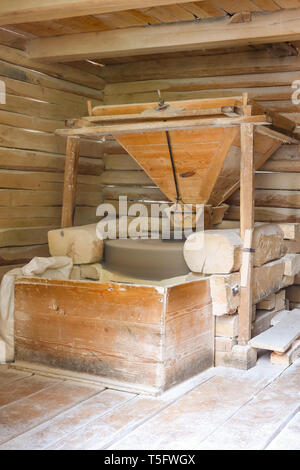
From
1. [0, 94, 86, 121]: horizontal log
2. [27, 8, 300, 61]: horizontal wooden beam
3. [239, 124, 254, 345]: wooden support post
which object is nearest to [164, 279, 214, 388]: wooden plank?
[239, 124, 254, 345]: wooden support post

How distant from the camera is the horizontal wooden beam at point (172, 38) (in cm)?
407

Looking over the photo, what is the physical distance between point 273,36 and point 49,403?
298 cm

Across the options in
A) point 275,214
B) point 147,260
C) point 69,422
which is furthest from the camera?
point 275,214

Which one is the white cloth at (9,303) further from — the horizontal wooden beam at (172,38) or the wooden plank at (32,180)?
the horizontal wooden beam at (172,38)

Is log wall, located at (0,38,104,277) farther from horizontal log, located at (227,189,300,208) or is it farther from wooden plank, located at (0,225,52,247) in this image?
horizontal log, located at (227,189,300,208)

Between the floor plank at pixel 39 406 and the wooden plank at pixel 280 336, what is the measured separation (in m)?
1.24

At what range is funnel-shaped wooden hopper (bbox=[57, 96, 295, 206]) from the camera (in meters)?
3.88

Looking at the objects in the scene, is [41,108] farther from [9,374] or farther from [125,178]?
[9,374]

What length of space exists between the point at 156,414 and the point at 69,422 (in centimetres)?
47

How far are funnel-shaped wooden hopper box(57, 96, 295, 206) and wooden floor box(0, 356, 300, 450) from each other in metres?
1.50

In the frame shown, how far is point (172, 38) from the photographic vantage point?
14.4 ft

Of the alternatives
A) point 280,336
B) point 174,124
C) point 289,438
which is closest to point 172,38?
point 174,124

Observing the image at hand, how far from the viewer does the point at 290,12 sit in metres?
4.01
